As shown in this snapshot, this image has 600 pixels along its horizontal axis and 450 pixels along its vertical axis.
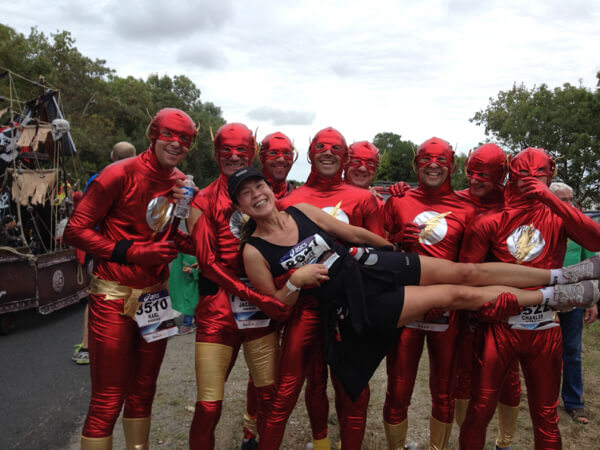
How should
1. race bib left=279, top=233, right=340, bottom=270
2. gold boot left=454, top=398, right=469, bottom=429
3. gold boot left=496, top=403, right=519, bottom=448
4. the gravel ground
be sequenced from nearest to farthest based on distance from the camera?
race bib left=279, top=233, right=340, bottom=270 → gold boot left=496, top=403, right=519, bottom=448 → gold boot left=454, top=398, right=469, bottom=429 → the gravel ground

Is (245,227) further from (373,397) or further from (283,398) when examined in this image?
(373,397)

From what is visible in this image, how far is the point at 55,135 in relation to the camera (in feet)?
24.6

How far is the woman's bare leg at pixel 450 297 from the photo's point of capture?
289 cm

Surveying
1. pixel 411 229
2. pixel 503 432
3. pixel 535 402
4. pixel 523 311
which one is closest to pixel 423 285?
pixel 411 229

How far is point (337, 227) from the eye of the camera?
3.12 metres

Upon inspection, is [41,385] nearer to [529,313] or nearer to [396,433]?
[396,433]

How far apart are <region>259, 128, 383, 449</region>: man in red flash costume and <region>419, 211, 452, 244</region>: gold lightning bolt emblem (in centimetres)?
32

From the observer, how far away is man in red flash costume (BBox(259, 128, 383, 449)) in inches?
117

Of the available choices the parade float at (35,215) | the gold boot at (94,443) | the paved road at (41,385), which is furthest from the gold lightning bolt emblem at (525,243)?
the parade float at (35,215)

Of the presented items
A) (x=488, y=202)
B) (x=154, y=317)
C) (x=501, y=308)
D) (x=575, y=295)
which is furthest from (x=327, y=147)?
(x=575, y=295)

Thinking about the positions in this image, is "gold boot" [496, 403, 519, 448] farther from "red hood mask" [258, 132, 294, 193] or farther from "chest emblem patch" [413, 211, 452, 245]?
"red hood mask" [258, 132, 294, 193]

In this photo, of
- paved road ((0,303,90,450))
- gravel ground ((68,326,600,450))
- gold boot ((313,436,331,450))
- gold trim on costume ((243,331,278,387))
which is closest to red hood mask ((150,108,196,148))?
gold trim on costume ((243,331,278,387))

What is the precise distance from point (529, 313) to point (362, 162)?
75.6 inches

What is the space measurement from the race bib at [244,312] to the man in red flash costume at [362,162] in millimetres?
1659
